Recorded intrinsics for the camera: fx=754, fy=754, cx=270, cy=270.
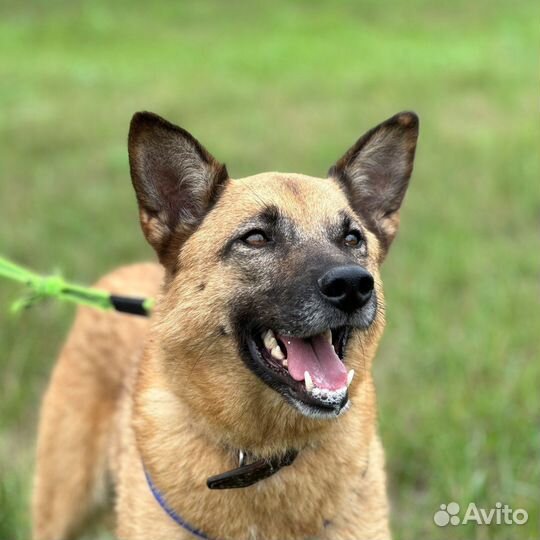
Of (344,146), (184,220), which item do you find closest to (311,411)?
(184,220)

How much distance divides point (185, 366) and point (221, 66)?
12.7 meters

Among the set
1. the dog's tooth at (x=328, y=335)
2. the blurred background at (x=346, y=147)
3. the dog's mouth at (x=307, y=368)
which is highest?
the dog's tooth at (x=328, y=335)

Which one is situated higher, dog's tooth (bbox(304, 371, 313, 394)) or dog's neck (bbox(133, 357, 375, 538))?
dog's tooth (bbox(304, 371, 313, 394))

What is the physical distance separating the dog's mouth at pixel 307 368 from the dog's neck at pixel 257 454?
175 mm

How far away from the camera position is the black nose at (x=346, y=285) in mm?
2477

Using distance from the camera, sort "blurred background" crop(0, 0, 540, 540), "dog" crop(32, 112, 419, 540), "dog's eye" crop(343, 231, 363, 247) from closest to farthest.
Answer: "dog" crop(32, 112, 419, 540)
"dog's eye" crop(343, 231, 363, 247)
"blurred background" crop(0, 0, 540, 540)

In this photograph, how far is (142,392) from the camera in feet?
9.86

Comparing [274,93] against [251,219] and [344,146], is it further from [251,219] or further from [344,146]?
[251,219]

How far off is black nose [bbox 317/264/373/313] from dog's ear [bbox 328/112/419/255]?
80cm

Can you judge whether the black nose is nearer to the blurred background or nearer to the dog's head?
the dog's head

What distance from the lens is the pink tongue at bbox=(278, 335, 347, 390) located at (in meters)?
2.56
